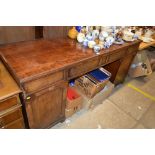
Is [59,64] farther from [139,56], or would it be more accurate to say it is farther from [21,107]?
[139,56]

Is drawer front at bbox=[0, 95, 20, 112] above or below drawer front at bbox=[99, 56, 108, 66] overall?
below

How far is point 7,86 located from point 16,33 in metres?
0.61

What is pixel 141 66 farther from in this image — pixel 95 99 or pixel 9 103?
pixel 9 103

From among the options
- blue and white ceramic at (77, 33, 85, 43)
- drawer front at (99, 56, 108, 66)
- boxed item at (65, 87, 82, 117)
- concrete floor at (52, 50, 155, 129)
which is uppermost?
blue and white ceramic at (77, 33, 85, 43)

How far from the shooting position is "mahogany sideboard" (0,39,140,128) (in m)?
1.03

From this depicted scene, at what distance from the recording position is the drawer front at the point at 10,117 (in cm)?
107

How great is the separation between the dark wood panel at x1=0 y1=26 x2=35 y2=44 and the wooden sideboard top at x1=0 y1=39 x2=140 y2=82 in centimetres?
7

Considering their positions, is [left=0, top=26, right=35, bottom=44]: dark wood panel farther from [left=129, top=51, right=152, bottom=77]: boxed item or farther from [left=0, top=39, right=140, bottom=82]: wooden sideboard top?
[left=129, top=51, right=152, bottom=77]: boxed item

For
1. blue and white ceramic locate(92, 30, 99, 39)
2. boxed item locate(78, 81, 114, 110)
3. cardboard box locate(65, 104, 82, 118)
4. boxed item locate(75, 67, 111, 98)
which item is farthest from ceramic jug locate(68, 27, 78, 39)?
cardboard box locate(65, 104, 82, 118)

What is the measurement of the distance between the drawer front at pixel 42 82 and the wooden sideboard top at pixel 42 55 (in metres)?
0.06

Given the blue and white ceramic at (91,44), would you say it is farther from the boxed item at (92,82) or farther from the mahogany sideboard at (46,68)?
the boxed item at (92,82)

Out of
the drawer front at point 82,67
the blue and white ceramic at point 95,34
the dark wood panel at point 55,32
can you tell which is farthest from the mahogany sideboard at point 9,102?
the blue and white ceramic at point 95,34
